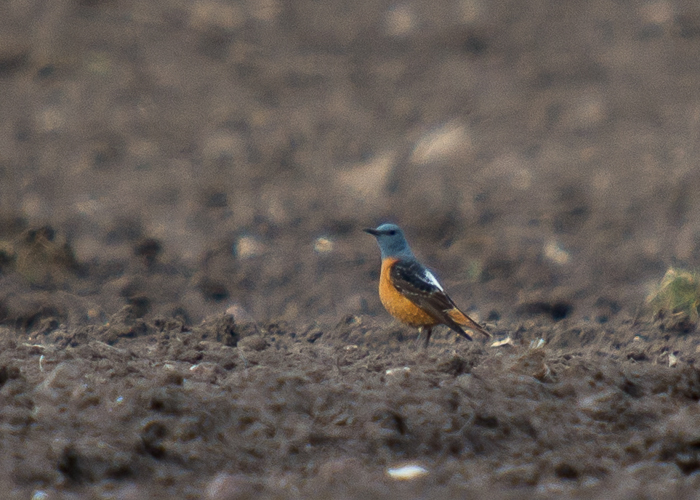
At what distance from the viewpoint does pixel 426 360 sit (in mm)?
4543

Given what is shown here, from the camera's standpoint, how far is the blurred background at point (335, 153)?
677 centimetres

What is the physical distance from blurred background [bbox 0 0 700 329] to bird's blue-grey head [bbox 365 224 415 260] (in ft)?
2.08

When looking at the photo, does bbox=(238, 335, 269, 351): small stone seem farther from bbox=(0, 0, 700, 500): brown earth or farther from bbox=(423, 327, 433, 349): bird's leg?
bbox=(423, 327, 433, 349): bird's leg

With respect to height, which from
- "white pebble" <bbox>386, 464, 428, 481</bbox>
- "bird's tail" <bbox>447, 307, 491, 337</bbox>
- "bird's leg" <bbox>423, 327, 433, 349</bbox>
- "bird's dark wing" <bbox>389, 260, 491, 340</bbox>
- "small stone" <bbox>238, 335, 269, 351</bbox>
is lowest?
"bird's leg" <bbox>423, 327, 433, 349</bbox>

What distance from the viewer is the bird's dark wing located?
554 cm

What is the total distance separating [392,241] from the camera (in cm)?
614

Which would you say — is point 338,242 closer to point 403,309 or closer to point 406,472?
point 403,309

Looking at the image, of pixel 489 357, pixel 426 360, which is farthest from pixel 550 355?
pixel 426 360

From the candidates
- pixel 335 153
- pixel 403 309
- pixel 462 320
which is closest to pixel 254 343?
pixel 403 309

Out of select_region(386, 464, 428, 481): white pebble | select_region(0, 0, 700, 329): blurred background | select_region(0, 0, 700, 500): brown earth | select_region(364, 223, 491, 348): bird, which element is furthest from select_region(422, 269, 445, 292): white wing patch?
select_region(386, 464, 428, 481): white pebble

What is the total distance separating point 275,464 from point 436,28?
8554 millimetres

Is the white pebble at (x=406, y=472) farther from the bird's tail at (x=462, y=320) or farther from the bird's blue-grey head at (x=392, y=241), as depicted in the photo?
the bird's blue-grey head at (x=392, y=241)

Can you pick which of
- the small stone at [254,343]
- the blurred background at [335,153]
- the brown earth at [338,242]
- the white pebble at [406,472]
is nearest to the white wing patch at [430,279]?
the brown earth at [338,242]

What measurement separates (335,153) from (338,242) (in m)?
1.75
